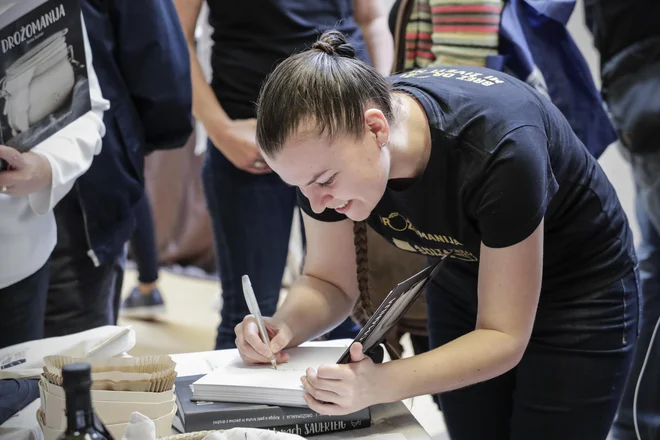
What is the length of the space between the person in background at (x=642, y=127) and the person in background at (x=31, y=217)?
1.11 metres

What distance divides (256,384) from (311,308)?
0.77 feet

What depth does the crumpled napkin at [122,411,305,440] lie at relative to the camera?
0.87 m

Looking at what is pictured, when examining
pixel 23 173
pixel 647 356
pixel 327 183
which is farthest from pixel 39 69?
pixel 647 356

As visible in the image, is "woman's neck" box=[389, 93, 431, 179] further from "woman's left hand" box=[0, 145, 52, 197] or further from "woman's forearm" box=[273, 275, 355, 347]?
"woman's left hand" box=[0, 145, 52, 197]

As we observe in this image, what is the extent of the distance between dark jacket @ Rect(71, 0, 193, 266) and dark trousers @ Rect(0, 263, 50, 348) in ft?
0.72

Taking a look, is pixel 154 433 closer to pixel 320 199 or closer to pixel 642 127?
pixel 320 199

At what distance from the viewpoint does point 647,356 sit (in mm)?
1920

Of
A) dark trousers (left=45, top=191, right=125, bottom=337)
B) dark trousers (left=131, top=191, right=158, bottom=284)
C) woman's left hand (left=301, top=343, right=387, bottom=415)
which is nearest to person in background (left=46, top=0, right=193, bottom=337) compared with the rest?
dark trousers (left=45, top=191, right=125, bottom=337)

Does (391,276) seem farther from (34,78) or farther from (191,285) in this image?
(191,285)

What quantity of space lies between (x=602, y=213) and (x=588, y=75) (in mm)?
825

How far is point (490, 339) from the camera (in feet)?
3.60

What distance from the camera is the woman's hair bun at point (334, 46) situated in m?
1.12

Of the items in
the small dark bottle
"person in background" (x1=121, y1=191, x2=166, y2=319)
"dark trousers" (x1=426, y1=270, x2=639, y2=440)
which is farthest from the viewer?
"person in background" (x1=121, y1=191, x2=166, y2=319)

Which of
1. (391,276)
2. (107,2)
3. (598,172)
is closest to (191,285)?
(391,276)
